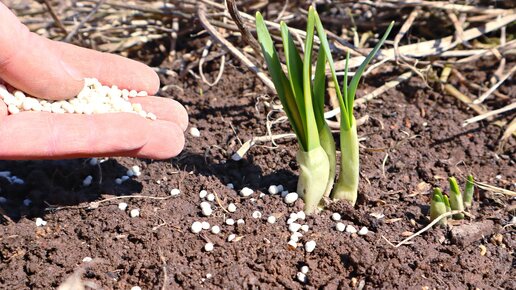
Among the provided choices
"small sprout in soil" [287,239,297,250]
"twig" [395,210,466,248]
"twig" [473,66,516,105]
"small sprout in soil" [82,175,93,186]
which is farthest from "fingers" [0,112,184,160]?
"twig" [473,66,516,105]

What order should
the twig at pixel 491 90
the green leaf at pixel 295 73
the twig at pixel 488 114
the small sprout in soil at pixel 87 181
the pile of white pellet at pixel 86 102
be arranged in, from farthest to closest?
the twig at pixel 491 90 → the twig at pixel 488 114 → the small sprout in soil at pixel 87 181 → the pile of white pellet at pixel 86 102 → the green leaf at pixel 295 73

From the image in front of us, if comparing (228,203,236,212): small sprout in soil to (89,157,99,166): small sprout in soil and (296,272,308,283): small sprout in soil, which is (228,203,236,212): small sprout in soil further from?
(89,157,99,166): small sprout in soil

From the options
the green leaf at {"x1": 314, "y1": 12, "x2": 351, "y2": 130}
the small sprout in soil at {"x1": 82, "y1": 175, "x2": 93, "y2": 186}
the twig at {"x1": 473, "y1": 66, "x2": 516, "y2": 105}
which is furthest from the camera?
the twig at {"x1": 473, "y1": 66, "x2": 516, "y2": 105}

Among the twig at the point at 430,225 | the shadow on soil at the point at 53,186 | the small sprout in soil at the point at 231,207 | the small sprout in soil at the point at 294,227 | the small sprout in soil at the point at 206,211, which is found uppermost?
the twig at the point at 430,225

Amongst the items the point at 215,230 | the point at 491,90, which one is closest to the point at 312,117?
the point at 215,230

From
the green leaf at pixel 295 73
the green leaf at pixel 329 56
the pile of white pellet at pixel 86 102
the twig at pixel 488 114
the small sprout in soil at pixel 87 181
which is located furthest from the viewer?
the twig at pixel 488 114

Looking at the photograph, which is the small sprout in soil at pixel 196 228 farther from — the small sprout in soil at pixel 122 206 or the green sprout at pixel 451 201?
the green sprout at pixel 451 201

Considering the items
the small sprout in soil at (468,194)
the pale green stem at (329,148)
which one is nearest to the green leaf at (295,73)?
the pale green stem at (329,148)

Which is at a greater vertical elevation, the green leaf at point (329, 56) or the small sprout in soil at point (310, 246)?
the green leaf at point (329, 56)
